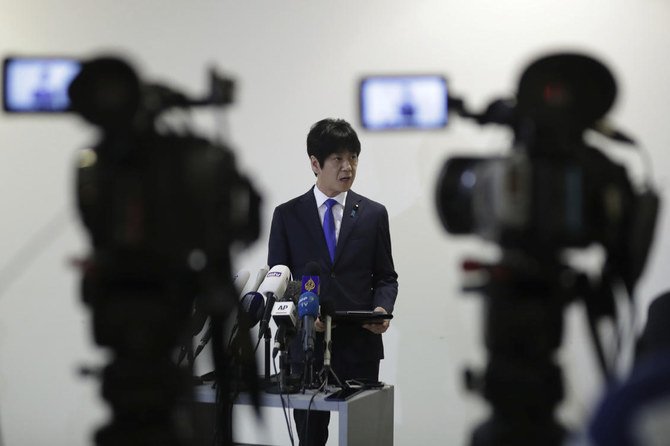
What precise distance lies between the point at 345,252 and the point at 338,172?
0.32 metres

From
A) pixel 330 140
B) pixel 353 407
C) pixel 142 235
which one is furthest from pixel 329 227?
pixel 142 235

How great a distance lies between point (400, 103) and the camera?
426cm

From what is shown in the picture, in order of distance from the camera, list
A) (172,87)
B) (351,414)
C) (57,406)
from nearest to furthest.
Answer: (172,87)
(351,414)
(57,406)

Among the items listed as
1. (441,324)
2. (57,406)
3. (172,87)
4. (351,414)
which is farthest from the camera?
(57,406)

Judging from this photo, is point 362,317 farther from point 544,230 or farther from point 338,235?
point 544,230

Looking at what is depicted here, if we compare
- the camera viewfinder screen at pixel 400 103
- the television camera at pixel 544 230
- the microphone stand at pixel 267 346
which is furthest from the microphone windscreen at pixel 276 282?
the camera viewfinder screen at pixel 400 103

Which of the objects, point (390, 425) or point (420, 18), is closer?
point (390, 425)

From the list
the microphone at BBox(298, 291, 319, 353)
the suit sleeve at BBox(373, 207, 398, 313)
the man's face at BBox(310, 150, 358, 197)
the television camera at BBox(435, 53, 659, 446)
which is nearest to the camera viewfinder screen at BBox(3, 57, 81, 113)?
the man's face at BBox(310, 150, 358, 197)

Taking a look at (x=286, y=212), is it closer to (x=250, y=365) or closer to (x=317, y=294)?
(x=317, y=294)

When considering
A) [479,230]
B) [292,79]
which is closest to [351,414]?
[479,230]

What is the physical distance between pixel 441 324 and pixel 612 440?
3.76 m

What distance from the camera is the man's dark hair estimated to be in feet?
10.5

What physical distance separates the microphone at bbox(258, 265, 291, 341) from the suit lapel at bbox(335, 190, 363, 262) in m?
0.56

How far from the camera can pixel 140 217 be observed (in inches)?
52.3
